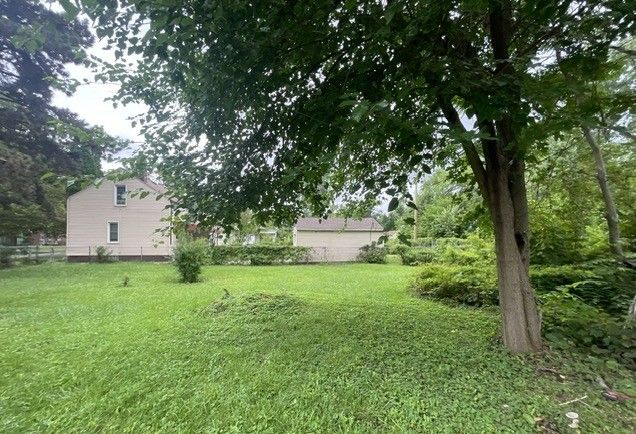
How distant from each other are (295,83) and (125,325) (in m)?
4.68

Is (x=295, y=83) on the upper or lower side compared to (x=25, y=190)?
lower

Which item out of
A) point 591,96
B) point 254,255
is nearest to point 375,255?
point 254,255

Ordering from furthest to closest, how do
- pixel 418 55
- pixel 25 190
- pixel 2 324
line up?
1. pixel 25 190
2. pixel 2 324
3. pixel 418 55

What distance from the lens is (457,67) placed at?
8.57ft

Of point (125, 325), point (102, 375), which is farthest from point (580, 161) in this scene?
point (125, 325)

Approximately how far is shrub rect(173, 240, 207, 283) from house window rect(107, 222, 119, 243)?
10.4 metres

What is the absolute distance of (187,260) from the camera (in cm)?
1097

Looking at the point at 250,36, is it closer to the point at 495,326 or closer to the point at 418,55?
the point at 418,55

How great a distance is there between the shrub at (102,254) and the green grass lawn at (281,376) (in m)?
14.1

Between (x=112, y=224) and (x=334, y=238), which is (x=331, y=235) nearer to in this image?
(x=334, y=238)

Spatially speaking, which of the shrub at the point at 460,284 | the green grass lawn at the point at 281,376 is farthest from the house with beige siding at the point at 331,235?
the green grass lawn at the point at 281,376

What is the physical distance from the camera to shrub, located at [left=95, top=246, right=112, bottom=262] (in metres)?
18.1

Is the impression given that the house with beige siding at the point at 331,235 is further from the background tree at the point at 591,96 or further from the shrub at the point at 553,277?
the background tree at the point at 591,96

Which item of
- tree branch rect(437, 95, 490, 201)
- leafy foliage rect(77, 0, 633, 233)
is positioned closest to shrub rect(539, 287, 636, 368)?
tree branch rect(437, 95, 490, 201)
